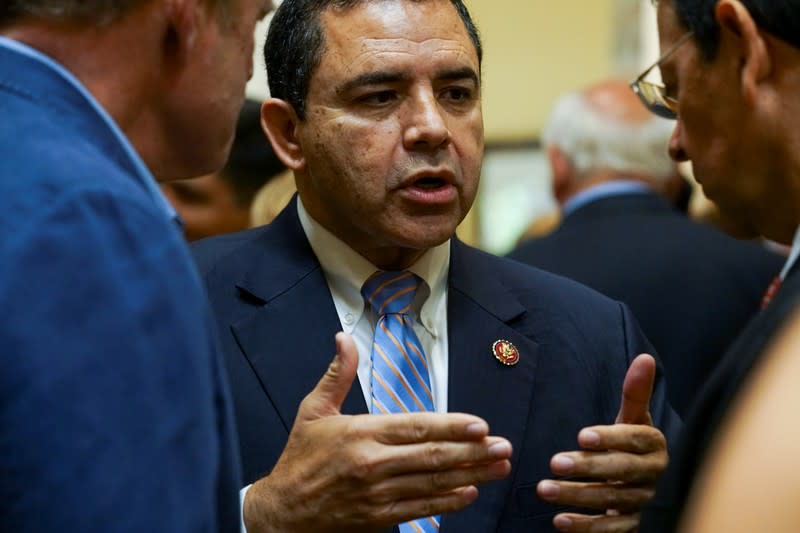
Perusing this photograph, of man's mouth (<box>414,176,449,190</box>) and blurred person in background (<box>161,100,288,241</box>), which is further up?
man's mouth (<box>414,176,449,190</box>)

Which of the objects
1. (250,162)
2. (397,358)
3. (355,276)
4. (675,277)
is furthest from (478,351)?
(250,162)

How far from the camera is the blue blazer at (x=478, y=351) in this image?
2156 millimetres

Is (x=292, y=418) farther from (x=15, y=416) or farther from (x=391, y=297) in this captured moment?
(x=15, y=416)

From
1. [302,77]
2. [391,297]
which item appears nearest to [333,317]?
[391,297]

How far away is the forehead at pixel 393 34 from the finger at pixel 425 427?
794 mm

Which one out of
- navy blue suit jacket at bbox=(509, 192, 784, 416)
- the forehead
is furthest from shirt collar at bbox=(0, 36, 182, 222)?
navy blue suit jacket at bbox=(509, 192, 784, 416)

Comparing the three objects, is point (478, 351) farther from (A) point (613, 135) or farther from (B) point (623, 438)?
(A) point (613, 135)

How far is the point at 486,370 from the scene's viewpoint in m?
2.25

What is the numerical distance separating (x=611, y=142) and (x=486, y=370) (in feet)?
6.48

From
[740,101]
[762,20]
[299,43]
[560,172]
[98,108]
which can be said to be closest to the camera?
[98,108]

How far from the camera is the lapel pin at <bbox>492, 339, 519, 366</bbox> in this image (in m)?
2.28

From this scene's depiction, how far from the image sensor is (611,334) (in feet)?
7.84

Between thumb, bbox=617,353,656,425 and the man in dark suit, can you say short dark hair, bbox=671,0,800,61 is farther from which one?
the man in dark suit

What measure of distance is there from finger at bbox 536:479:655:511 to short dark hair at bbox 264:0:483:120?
37.1 inches
